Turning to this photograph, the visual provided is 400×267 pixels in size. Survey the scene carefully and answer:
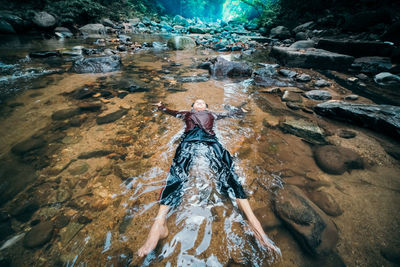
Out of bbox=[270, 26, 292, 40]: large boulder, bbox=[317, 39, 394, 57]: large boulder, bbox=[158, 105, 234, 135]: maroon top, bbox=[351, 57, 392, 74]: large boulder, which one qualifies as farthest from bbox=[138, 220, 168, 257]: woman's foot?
bbox=[270, 26, 292, 40]: large boulder

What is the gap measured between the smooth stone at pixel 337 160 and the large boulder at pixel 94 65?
22.3ft

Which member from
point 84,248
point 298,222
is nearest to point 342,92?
point 298,222

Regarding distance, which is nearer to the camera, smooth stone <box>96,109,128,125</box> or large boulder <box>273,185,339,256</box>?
large boulder <box>273,185,339,256</box>

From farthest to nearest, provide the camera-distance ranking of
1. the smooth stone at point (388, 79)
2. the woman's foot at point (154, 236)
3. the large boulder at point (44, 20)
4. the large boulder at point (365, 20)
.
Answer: the large boulder at point (44, 20) → the large boulder at point (365, 20) → the smooth stone at point (388, 79) → the woman's foot at point (154, 236)

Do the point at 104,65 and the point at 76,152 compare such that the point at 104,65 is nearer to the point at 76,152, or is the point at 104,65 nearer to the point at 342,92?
the point at 76,152

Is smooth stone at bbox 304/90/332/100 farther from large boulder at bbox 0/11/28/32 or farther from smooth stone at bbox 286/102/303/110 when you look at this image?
large boulder at bbox 0/11/28/32

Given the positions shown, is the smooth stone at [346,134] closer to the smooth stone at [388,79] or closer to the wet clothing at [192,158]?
the wet clothing at [192,158]

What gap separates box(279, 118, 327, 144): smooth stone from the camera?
285 cm

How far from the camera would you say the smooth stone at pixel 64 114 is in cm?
321

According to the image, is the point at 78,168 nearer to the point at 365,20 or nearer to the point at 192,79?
the point at 192,79

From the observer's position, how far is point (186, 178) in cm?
219

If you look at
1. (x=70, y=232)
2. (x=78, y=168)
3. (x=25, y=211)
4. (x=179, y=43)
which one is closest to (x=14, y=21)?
(x=179, y=43)

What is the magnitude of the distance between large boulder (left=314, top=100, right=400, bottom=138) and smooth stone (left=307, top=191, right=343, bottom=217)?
7.04ft

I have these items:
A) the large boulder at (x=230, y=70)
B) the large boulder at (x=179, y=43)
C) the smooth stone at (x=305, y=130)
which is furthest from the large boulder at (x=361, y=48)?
the large boulder at (x=179, y=43)
